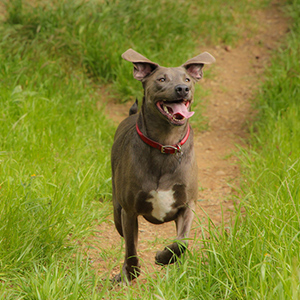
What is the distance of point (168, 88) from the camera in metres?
2.97

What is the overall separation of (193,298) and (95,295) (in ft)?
1.80

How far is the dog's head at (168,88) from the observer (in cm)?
292

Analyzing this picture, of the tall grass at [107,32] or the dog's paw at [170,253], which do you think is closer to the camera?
the dog's paw at [170,253]

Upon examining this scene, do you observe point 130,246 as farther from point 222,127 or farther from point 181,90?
point 222,127

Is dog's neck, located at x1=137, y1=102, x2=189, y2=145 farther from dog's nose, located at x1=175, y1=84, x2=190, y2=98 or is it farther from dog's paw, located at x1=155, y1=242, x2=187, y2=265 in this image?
dog's paw, located at x1=155, y1=242, x2=187, y2=265

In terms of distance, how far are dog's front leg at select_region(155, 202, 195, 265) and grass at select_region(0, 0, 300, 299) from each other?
11 centimetres

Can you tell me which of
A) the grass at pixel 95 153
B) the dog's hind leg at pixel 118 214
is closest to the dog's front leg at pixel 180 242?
the grass at pixel 95 153

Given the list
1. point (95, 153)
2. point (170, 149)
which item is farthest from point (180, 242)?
point (95, 153)

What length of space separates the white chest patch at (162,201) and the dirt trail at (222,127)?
1.12 feet

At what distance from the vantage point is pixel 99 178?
4.33m

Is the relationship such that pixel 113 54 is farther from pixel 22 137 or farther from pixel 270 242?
pixel 270 242

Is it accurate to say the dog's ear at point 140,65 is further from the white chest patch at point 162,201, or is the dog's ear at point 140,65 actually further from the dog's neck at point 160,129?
the white chest patch at point 162,201

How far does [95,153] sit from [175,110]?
1.93 meters

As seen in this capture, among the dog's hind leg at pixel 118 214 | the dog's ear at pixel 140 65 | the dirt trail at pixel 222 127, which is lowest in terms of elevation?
the dirt trail at pixel 222 127
